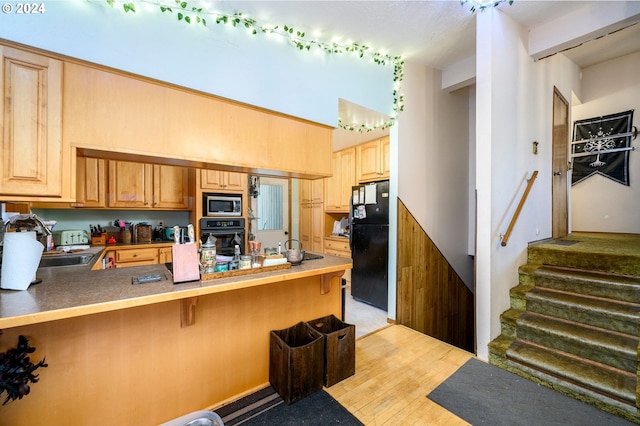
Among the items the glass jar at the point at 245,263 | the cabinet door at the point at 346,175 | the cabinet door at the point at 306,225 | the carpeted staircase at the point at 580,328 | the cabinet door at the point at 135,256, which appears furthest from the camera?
the cabinet door at the point at 306,225

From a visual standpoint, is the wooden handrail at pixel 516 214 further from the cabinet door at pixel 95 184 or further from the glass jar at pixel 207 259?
the cabinet door at pixel 95 184

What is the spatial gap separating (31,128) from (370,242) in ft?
11.0

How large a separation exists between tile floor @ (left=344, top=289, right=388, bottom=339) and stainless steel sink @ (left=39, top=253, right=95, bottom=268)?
9.25 feet

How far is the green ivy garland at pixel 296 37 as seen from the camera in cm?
168

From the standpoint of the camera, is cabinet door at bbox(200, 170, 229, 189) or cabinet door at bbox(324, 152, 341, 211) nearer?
cabinet door at bbox(200, 170, 229, 189)

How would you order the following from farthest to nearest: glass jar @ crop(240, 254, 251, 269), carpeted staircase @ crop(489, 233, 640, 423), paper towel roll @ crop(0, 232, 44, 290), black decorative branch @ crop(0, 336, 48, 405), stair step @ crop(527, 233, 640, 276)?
stair step @ crop(527, 233, 640, 276) → carpeted staircase @ crop(489, 233, 640, 423) → glass jar @ crop(240, 254, 251, 269) → paper towel roll @ crop(0, 232, 44, 290) → black decorative branch @ crop(0, 336, 48, 405)

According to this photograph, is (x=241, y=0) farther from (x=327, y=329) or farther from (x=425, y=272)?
(x=425, y=272)

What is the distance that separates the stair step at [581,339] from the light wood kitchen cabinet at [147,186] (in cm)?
440

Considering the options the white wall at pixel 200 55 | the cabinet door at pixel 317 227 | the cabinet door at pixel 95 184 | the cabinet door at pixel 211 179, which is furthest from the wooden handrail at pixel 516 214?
the cabinet door at pixel 95 184

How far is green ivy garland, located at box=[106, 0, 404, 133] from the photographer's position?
1679 millimetres

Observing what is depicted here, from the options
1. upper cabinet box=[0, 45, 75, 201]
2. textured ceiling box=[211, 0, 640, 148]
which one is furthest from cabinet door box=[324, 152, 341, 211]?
upper cabinet box=[0, 45, 75, 201]

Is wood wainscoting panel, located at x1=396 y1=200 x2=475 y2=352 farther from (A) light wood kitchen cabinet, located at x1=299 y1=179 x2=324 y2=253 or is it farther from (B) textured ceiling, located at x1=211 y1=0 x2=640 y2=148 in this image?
(A) light wood kitchen cabinet, located at x1=299 y1=179 x2=324 y2=253

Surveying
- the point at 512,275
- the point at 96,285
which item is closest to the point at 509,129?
the point at 512,275

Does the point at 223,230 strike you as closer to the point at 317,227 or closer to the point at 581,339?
the point at 317,227
